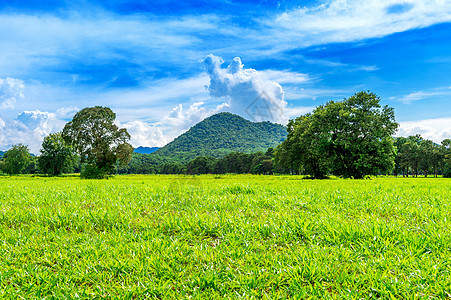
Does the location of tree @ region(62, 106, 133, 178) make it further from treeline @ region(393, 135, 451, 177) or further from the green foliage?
treeline @ region(393, 135, 451, 177)

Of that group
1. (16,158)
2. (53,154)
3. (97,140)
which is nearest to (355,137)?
(97,140)

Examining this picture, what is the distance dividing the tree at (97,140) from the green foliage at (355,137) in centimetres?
3585

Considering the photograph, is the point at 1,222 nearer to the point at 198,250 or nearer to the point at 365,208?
the point at 198,250

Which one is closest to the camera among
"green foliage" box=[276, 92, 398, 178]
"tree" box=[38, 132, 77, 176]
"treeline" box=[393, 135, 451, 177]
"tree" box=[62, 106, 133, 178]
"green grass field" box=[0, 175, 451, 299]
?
"green grass field" box=[0, 175, 451, 299]

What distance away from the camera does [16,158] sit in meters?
91.4

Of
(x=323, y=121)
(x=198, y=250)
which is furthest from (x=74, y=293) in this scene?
(x=323, y=121)

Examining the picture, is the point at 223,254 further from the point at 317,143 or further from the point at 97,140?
the point at 97,140

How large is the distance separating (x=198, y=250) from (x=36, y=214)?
488cm

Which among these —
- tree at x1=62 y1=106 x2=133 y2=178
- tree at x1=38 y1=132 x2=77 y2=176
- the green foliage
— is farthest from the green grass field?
tree at x1=38 y1=132 x2=77 y2=176

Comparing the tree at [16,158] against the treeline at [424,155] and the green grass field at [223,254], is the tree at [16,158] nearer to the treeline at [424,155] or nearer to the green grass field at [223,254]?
the green grass field at [223,254]

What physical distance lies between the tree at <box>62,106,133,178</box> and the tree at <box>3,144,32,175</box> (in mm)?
66597

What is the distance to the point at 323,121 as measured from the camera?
132 feet

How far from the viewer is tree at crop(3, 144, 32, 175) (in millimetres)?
91062

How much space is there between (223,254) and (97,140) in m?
50.1
